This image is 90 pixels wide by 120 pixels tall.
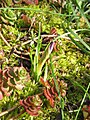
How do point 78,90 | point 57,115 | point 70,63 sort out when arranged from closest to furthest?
point 57,115 < point 78,90 < point 70,63

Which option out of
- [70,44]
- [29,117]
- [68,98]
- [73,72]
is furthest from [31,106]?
[70,44]

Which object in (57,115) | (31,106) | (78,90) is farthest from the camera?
(78,90)

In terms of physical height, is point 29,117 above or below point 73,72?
below

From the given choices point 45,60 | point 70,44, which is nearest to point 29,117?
point 45,60

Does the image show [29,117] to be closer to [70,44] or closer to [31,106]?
[31,106]

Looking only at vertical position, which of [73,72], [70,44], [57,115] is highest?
[70,44]

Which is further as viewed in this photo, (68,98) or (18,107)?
(68,98)

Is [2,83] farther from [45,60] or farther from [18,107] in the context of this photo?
[45,60]
